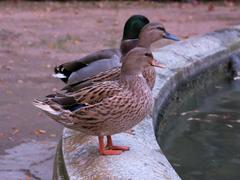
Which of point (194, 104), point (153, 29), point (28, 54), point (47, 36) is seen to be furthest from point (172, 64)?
point (47, 36)

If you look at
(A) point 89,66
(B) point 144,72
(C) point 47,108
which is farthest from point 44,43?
(C) point 47,108

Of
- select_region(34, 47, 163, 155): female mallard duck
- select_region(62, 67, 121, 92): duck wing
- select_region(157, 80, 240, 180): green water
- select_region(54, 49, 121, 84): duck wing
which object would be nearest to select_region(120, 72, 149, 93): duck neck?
Result: select_region(34, 47, 163, 155): female mallard duck

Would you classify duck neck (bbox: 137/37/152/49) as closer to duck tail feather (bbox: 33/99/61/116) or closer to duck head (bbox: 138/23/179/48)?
duck head (bbox: 138/23/179/48)

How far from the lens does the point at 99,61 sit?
5.18 meters

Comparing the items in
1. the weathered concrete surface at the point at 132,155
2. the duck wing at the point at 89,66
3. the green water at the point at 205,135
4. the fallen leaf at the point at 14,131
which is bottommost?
the fallen leaf at the point at 14,131

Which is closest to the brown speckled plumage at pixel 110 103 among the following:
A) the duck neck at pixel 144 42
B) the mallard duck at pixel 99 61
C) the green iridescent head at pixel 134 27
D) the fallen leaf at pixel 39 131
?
the mallard duck at pixel 99 61

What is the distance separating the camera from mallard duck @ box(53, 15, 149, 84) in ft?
16.8

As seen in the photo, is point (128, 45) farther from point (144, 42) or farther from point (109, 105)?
point (109, 105)

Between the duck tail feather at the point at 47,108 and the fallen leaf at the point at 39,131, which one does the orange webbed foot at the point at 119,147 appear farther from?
the fallen leaf at the point at 39,131

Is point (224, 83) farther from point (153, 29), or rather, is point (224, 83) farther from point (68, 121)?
point (68, 121)

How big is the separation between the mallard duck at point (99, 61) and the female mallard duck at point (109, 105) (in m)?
0.93

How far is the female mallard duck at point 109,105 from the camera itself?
3.82m

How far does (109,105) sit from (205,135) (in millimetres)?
1773

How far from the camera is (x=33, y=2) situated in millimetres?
14906
